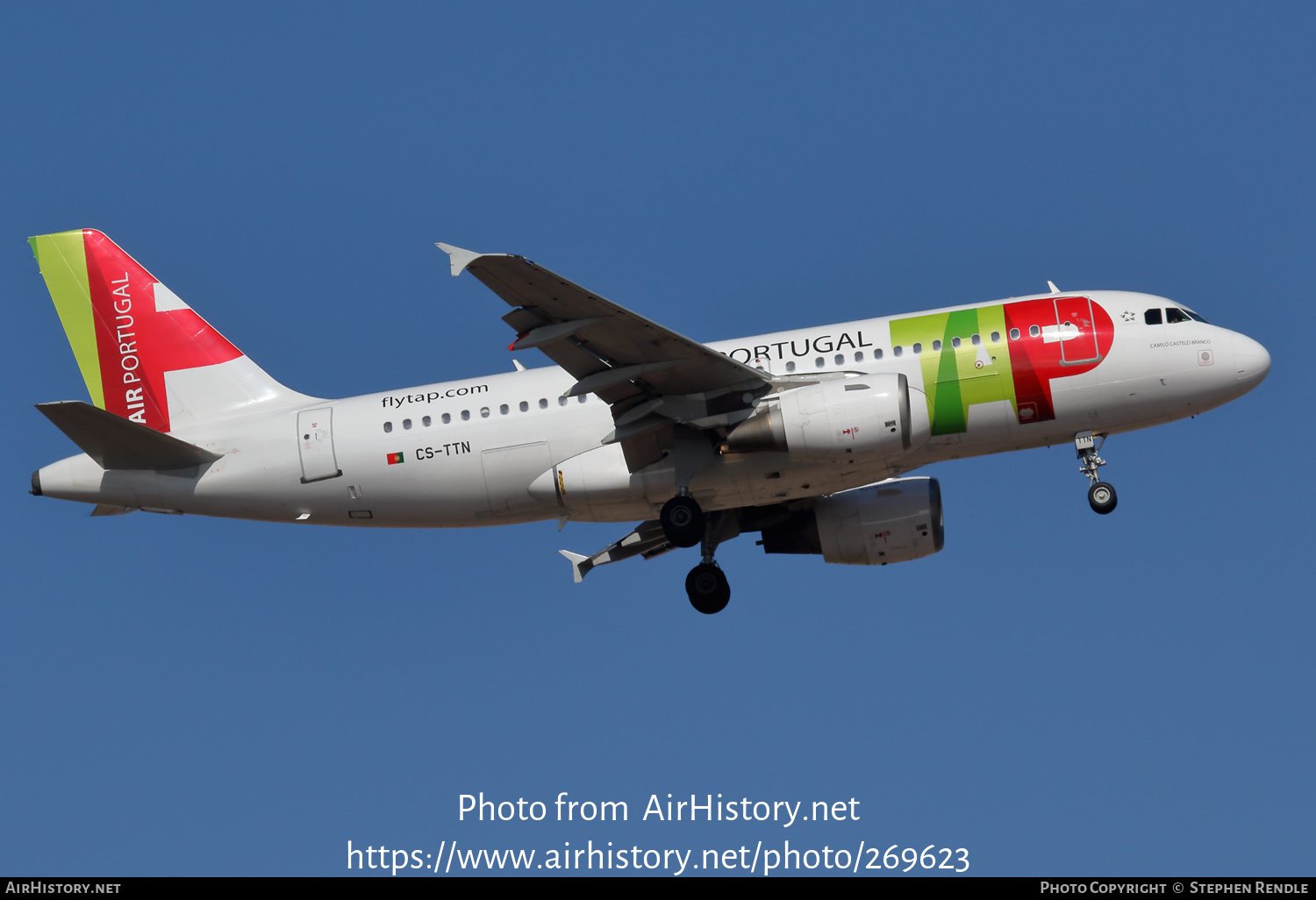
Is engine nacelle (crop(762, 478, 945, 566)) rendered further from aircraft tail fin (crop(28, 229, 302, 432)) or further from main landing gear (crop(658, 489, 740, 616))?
aircraft tail fin (crop(28, 229, 302, 432))

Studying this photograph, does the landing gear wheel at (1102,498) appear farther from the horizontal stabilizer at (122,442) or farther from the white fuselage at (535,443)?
the horizontal stabilizer at (122,442)

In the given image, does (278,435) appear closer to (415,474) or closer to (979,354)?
(415,474)

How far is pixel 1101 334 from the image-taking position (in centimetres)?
2886

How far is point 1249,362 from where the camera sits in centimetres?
2891

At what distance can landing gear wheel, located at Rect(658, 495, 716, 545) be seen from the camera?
1143 inches

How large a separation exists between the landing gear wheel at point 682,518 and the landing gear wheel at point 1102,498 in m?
8.12

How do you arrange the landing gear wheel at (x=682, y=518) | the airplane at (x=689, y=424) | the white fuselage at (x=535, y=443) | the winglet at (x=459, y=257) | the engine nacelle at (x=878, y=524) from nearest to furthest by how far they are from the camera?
the winglet at (x=459, y=257), the airplane at (x=689, y=424), the white fuselage at (x=535, y=443), the landing gear wheel at (x=682, y=518), the engine nacelle at (x=878, y=524)

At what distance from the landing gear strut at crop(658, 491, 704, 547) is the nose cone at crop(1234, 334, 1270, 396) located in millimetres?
11384

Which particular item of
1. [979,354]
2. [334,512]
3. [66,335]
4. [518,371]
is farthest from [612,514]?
[66,335]

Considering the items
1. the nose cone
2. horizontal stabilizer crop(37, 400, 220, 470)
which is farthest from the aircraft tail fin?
the nose cone

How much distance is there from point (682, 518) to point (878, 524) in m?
5.55

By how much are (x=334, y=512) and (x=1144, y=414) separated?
17163 millimetres

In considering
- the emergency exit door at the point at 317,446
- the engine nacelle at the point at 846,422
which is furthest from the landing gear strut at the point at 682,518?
the emergency exit door at the point at 317,446

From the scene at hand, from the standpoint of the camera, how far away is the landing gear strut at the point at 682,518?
29.0 metres
